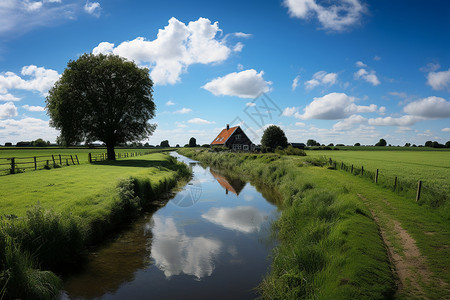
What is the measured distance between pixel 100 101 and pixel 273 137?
1904 inches

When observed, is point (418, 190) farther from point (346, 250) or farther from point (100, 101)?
point (100, 101)

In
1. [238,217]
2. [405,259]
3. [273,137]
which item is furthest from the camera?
[273,137]

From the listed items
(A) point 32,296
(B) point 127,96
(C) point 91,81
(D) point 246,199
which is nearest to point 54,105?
(C) point 91,81

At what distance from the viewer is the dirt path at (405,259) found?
17.7 ft

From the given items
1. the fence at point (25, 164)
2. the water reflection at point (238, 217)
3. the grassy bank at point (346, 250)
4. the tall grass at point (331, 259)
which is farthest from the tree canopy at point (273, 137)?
the tall grass at point (331, 259)

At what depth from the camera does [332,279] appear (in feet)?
18.1

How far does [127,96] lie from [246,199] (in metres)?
25.9

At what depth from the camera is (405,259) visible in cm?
661

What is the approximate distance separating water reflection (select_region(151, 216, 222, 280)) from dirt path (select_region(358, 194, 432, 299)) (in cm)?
513

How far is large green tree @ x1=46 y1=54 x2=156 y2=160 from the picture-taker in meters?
32.7

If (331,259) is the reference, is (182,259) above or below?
below

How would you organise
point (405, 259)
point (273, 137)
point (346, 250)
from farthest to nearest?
point (273, 137) → point (346, 250) → point (405, 259)

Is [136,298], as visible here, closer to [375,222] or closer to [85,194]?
[85,194]

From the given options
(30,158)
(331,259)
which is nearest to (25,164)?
(30,158)
